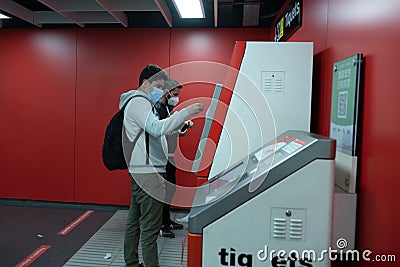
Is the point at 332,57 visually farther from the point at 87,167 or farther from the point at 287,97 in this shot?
the point at 87,167

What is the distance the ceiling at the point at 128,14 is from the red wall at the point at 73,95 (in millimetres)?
98

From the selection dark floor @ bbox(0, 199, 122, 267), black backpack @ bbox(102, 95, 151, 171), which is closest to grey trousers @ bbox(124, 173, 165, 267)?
black backpack @ bbox(102, 95, 151, 171)

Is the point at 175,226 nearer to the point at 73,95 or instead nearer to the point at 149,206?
the point at 149,206

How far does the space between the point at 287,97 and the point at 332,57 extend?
0.37 metres

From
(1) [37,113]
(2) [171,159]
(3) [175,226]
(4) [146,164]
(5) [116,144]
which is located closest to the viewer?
(4) [146,164]

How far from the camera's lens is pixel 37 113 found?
4.28 meters

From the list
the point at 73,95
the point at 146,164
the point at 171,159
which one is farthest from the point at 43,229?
the point at 146,164

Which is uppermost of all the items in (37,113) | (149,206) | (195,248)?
(37,113)

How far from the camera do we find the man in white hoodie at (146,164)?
6.98 ft

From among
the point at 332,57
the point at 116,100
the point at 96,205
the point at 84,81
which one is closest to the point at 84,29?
the point at 84,81

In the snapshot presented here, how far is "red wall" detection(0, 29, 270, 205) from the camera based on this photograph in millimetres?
4082

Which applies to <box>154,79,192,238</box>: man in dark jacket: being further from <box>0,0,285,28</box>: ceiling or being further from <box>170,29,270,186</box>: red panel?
<box>0,0,285,28</box>: ceiling

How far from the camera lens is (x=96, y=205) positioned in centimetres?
426

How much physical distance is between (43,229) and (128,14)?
2.52m
